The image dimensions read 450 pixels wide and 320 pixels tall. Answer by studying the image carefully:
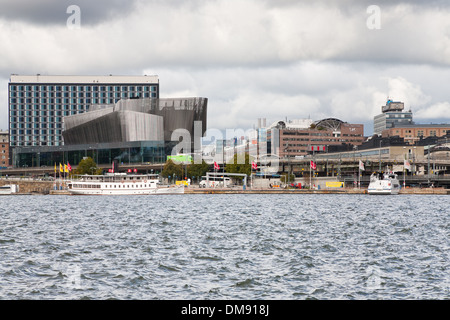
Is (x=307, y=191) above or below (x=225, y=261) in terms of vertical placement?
above

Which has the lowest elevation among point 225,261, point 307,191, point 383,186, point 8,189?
point 225,261

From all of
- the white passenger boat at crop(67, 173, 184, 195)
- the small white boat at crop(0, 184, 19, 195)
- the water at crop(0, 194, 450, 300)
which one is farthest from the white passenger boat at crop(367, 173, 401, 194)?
the water at crop(0, 194, 450, 300)

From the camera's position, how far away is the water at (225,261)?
1075 inches

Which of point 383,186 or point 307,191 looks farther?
point 307,191

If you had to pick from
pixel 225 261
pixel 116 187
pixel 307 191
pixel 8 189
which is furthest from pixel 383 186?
pixel 225 261

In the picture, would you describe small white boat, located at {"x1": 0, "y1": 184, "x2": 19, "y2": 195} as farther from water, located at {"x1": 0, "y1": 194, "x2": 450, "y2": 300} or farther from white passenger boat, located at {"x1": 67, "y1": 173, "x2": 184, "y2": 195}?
water, located at {"x1": 0, "y1": 194, "x2": 450, "y2": 300}

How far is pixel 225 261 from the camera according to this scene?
35.7 m

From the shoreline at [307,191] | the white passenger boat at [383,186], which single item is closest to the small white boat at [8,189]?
the shoreline at [307,191]

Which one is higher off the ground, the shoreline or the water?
the shoreline

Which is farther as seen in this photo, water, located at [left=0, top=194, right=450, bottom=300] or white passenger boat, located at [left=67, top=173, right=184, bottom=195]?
white passenger boat, located at [left=67, top=173, right=184, bottom=195]

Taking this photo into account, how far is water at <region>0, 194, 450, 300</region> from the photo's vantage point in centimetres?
2731

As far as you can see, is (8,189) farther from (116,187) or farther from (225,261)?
(225,261)
